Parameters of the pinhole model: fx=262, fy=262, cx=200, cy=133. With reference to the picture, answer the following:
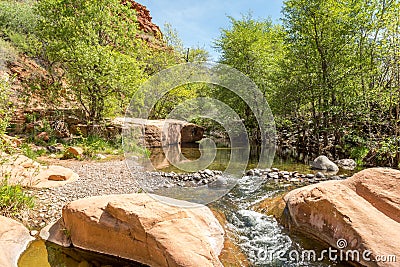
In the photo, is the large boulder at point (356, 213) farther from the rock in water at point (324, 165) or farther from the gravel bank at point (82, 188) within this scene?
the rock in water at point (324, 165)

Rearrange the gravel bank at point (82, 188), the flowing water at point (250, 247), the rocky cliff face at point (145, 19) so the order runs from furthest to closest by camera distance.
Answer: the rocky cliff face at point (145, 19) → the gravel bank at point (82, 188) → the flowing water at point (250, 247)

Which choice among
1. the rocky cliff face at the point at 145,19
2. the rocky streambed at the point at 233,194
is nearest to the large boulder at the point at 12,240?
the rocky streambed at the point at 233,194

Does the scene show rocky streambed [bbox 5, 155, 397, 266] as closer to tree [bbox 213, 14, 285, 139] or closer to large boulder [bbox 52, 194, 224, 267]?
large boulder [bbox 52, 194, 224, 267]

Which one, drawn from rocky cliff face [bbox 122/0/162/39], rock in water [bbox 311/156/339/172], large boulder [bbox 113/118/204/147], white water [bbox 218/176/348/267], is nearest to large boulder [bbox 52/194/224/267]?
white water [bbox 218/176/348/267]

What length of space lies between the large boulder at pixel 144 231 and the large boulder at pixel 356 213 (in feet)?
5.11

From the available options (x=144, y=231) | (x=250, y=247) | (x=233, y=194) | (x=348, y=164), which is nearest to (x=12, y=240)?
(x=144, y=231)

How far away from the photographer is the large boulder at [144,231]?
3.24 m

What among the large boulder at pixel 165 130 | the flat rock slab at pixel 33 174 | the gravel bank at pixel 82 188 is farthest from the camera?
the large boulder at pixel 165 130

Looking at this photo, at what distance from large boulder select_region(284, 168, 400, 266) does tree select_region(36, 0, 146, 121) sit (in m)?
9.16

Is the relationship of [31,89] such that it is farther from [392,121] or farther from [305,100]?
[392,121]

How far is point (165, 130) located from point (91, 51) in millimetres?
5914

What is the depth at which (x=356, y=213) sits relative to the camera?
383 cm

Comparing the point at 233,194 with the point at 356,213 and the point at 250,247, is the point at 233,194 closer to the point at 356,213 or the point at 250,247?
the point at 250,247

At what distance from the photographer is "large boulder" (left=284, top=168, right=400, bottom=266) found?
342cm
